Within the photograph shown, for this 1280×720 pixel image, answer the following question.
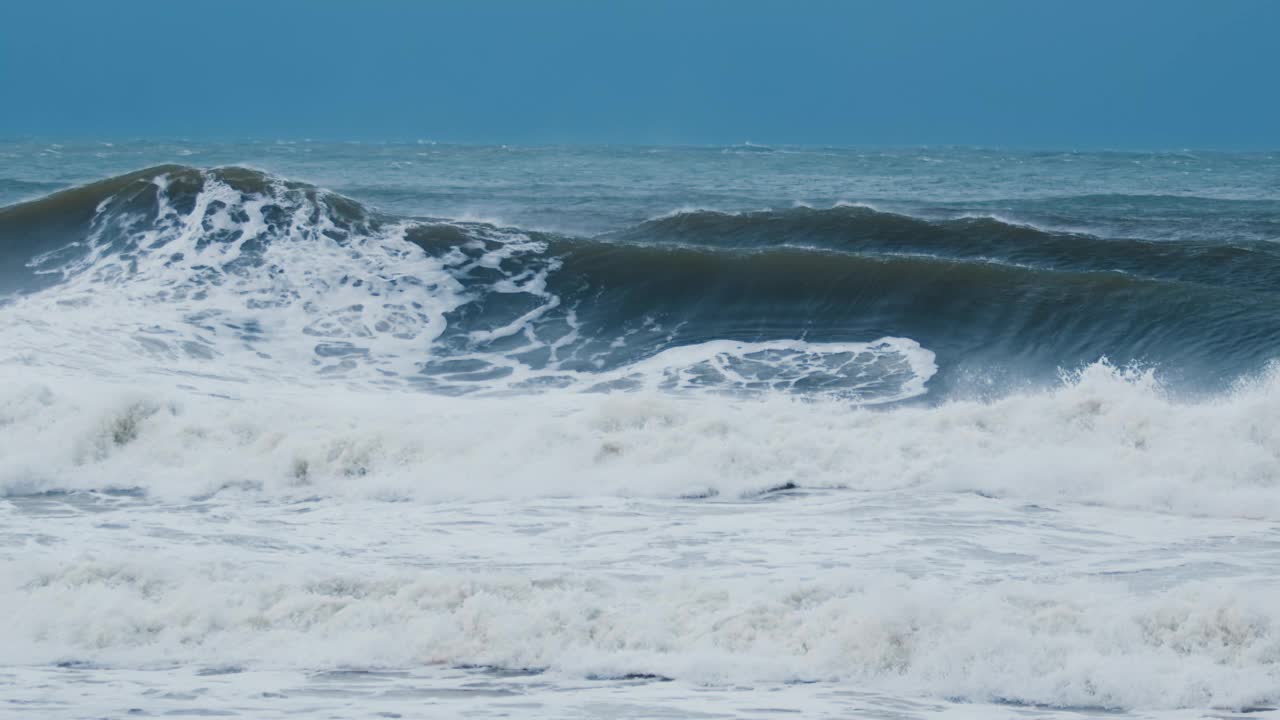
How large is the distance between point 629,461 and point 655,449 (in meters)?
0.21

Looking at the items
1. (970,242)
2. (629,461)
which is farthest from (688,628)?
(970,242)

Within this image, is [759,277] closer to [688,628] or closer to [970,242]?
[970,242]

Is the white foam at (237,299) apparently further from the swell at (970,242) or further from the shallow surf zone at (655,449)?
the swell at (970,242)

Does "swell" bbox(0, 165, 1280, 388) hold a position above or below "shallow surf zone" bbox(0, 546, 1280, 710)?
above

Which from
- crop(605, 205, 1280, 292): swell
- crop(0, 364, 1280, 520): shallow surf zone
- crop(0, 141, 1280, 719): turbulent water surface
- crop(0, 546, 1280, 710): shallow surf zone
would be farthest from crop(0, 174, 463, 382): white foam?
crop(0, 546, 1280, 710): shallow surf zone

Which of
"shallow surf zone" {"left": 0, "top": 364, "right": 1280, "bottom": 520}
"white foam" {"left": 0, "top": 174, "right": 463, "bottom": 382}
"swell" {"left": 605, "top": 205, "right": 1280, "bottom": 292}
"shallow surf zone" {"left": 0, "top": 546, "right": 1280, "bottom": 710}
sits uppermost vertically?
"swell" {"left": 605, "top": 205, "right": 1280, "bottom": 292}

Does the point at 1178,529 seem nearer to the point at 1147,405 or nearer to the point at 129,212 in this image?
the point at 1147,405

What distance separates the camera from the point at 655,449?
9047mm

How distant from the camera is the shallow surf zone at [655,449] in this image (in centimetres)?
849

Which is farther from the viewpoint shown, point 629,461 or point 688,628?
point 629,461

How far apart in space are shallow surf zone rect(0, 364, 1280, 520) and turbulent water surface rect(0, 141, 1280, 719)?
0.03 metres

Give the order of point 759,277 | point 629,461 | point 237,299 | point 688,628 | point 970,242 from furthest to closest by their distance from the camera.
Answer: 1. point 970,242
2. point 759,277
3. point 237,299
4. point 629,461
5. point 688,628

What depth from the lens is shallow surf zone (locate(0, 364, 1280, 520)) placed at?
849cm

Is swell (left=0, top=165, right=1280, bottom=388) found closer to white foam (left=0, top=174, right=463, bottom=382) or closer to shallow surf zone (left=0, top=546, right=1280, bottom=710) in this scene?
white foam (left=0, top=174, right=463, bottom=382)
